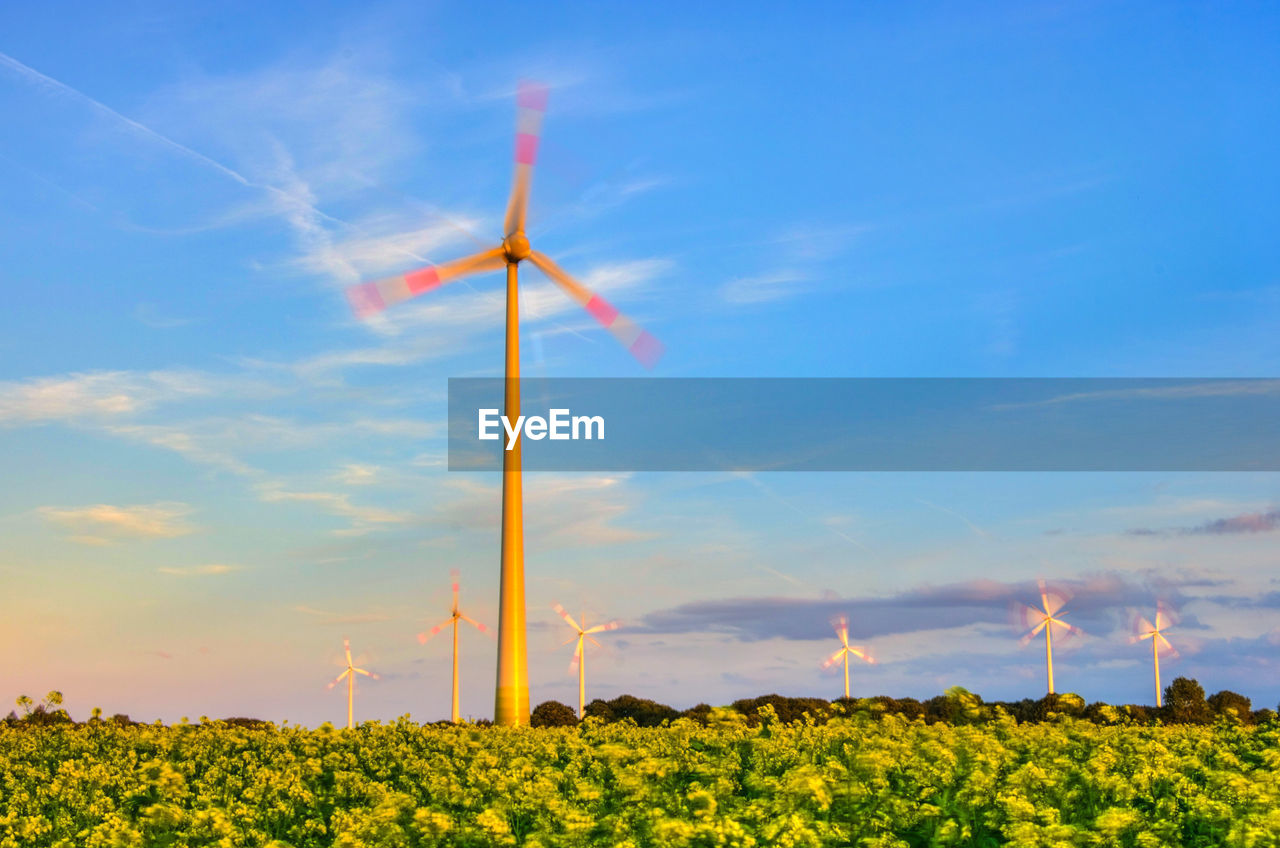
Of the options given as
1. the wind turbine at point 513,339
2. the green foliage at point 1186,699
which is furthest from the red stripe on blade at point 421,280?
the green foliage at point 1186,699

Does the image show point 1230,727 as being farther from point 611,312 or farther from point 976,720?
point 611,312

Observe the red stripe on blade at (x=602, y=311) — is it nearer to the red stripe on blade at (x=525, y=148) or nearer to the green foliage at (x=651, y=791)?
the red stripe on blade at (x=525, y=148)

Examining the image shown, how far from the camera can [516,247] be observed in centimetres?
7988

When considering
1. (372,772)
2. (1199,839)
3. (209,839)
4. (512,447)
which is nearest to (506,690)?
(512,447)

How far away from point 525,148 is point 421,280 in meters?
11.3

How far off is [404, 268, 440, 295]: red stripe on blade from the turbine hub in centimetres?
558

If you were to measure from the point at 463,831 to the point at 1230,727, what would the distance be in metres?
37.8

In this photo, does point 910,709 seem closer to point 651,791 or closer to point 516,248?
point 516,248

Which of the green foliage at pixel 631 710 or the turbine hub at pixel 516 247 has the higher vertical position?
the turbine hub at pixel 516 247

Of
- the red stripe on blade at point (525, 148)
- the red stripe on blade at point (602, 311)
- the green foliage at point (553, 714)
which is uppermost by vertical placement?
the red stripe on blade at point (525, 148)

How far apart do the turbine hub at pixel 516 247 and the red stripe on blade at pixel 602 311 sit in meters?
5.76

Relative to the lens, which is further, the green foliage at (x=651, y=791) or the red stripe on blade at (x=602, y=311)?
the red stripe on blade at (x=602, y=311)

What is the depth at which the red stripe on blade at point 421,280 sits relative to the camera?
74.6 meters

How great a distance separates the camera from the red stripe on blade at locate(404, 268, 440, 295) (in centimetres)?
7456
